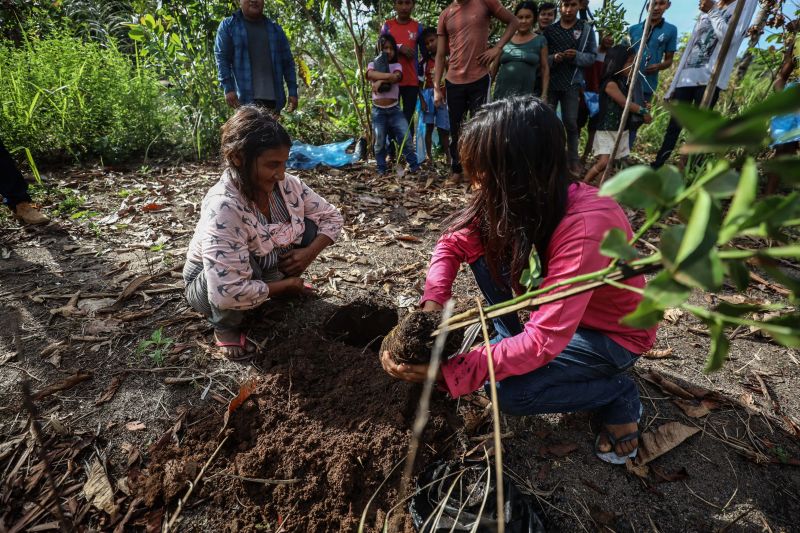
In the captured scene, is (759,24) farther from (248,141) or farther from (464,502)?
(464,502)

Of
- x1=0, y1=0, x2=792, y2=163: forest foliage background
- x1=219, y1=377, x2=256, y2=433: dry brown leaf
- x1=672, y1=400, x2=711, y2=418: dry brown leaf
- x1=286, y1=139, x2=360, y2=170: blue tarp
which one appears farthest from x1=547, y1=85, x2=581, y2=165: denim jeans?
x1=219, y1=377, x2=256, y2=433: dry brown leaf

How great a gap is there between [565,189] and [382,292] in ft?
5.31

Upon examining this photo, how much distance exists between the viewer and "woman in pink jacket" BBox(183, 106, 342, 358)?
6.47 feet

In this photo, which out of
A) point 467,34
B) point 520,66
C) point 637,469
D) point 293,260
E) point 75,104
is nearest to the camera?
point 637,469

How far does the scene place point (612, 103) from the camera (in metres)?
4.36

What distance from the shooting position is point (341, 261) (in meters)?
3.24

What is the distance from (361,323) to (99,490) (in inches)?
54.6

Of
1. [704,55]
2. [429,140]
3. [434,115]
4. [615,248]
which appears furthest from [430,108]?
[615,248]

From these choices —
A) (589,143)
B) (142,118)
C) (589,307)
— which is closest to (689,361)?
(589,307)

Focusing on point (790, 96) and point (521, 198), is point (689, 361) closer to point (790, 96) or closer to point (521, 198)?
point (521, 198)

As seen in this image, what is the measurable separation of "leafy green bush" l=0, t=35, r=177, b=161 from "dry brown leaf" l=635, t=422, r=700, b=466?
634 cm

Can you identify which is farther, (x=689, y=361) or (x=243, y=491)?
(x=689, y=361)

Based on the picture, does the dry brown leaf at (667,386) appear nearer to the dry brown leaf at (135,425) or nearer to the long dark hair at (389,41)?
the dry brown leaf at (135,425)

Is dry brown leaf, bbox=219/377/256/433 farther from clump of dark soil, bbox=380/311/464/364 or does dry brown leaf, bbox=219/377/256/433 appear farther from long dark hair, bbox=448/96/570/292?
long dark hair, bbox=448/96/570/292
